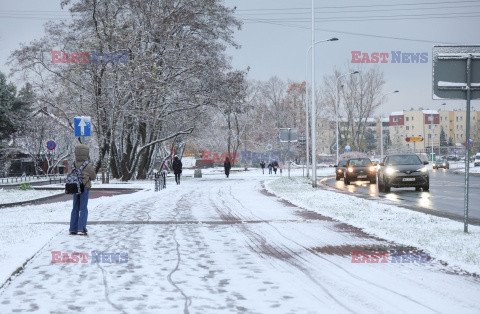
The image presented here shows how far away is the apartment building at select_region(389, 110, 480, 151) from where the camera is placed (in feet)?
543

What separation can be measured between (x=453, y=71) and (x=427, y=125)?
167 metres

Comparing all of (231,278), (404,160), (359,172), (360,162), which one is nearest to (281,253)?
(231,278)

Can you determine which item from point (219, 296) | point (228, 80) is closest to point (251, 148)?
point (228, 80)

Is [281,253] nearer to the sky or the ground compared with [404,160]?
nearer to the ground

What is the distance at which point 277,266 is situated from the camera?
20.9 ft

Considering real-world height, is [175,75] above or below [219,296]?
above

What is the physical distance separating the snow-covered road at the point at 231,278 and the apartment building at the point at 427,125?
525 ft

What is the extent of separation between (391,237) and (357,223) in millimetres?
2042

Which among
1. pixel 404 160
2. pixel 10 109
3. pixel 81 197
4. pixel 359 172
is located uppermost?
pixel 10 109

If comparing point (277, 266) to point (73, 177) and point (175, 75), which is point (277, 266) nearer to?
point (73, 177)

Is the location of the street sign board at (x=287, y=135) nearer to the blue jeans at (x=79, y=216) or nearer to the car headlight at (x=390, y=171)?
the car headlight at (x=390, y=171)

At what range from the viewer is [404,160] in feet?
74.4

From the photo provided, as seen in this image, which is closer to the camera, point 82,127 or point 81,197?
point 81,197
